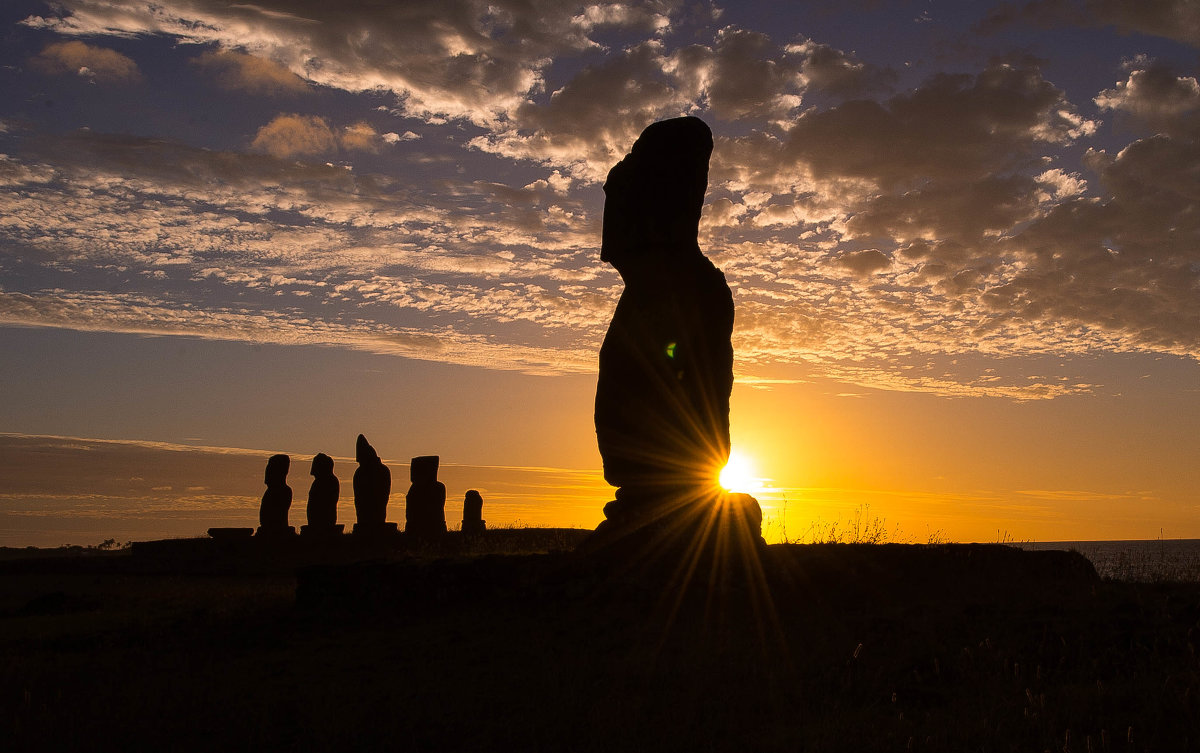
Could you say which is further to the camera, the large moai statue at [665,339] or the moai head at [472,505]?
the moai head at [472,505]

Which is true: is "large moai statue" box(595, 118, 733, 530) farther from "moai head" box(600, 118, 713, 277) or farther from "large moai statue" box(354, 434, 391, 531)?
"large moai statue" box(354, 434, 391, 531)

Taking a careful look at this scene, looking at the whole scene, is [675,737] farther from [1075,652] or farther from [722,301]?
[722,301]

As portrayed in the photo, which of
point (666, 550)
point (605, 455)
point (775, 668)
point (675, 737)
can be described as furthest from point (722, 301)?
point (675, 737)

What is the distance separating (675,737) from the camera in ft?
22.5

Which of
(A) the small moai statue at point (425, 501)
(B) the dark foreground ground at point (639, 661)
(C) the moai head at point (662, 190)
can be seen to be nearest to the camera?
(B) the dark foreground ground at point (639, 661)

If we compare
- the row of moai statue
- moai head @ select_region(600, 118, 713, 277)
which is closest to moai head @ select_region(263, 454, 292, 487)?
the row of moai statue

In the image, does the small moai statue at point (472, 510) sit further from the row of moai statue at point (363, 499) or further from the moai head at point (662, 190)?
the moai head at point (662, 190)

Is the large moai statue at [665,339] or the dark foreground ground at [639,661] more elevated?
the large moai statue at [665,339]

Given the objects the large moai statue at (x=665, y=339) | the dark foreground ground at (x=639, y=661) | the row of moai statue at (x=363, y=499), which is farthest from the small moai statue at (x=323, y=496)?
the large moai statue at (x=665, y=339)

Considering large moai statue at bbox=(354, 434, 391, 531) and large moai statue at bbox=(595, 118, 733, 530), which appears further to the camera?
large moai statue at bbox=(354, 434, 391, 531)

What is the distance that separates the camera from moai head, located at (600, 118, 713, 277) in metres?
13.2

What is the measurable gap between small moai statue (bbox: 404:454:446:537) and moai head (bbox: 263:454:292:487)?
495 centimetres

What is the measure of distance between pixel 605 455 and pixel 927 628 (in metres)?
5.59

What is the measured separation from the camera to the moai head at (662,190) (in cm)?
1325
